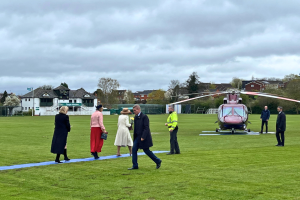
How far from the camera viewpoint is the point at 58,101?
376ft

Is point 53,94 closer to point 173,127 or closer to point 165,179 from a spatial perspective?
point 173,127

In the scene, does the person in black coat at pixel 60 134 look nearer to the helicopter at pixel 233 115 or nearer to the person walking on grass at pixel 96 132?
the person walking on grass at pixel 96 132

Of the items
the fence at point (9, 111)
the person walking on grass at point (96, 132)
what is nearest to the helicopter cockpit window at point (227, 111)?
the person walking on grass at point (96, 132)

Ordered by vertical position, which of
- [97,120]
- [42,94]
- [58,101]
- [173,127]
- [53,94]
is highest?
[53,94]

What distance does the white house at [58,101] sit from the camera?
355ft

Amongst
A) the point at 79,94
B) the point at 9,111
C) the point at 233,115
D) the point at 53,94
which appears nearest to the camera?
the point at 233,115

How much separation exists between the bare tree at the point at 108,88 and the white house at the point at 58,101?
5.70 meters

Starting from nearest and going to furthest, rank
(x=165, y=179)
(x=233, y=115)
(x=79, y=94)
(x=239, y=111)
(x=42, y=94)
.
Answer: (x=165, y=179) < (x=233, y=115) < (x=239, y=111) < (x=42, y=94) < (x=79, y=94)

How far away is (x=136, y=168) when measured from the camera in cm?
1151

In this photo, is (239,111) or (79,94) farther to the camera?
(79,94)

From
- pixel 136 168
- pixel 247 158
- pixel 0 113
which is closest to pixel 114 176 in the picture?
pixel 136 168

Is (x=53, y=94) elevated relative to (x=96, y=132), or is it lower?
elevated

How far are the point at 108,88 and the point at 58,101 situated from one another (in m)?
18.3

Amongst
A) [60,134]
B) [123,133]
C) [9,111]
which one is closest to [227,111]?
[123,133]
